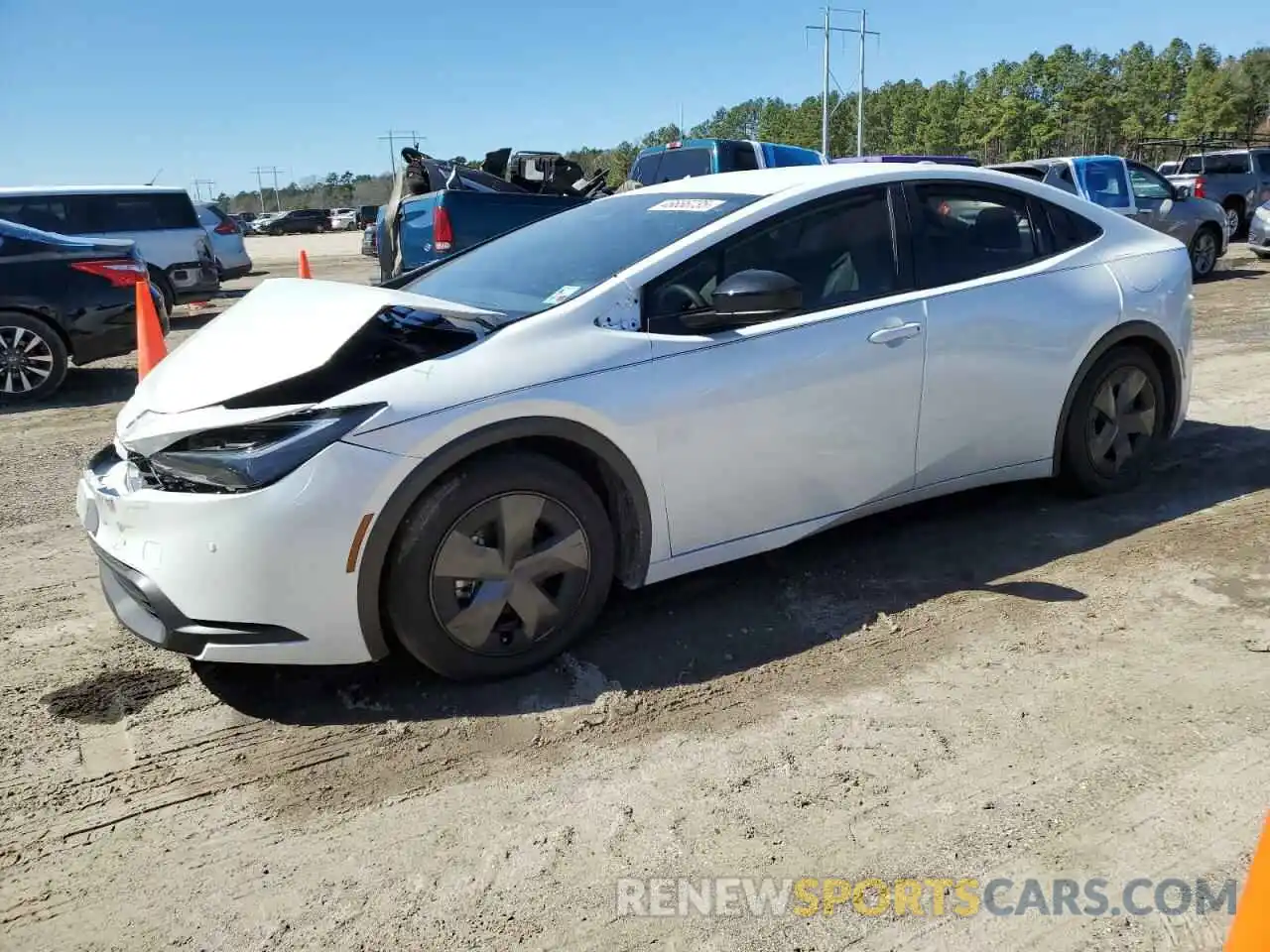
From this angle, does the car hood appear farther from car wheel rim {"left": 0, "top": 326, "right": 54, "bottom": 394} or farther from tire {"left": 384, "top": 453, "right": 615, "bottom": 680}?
car wheel rim {"left": 0, "top": 326, "right": 54, "bottom": 394}

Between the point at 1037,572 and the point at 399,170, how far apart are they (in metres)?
9.52

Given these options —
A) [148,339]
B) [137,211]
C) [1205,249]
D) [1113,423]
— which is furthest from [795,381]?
[1205,249]

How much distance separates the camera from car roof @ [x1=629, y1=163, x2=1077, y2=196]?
387 cm

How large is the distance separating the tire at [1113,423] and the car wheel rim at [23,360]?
7.60 meters

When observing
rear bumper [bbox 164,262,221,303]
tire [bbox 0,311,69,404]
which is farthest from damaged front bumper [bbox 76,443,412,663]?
rear bumper [bbox 164,262,221,303]

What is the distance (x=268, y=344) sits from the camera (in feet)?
10.5

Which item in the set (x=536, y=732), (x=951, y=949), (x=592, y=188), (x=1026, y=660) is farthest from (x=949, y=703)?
(x=592, y=188)

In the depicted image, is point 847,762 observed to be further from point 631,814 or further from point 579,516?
point 579,516

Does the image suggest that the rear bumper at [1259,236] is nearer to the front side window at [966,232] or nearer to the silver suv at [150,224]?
the front side window at [966,232]

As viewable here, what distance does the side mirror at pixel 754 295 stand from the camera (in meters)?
3.29

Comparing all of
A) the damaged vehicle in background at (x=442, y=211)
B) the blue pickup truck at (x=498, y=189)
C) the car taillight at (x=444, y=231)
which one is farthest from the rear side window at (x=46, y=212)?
the car taillight at (x=444, y=231)

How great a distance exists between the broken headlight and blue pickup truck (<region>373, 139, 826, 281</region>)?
4.83m

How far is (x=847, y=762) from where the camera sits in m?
2.71

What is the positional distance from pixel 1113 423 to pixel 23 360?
7.87 meters
